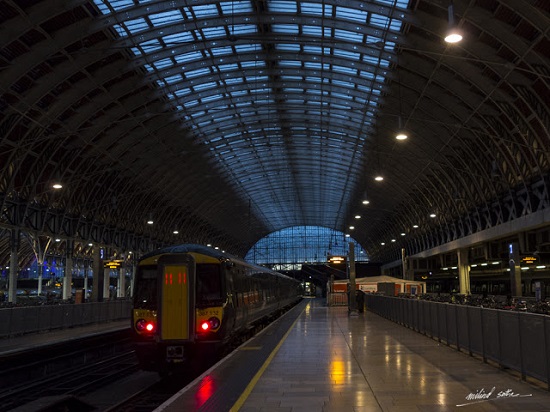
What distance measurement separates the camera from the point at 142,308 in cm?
1529

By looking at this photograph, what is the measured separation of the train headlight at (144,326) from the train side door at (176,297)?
0.27 meters

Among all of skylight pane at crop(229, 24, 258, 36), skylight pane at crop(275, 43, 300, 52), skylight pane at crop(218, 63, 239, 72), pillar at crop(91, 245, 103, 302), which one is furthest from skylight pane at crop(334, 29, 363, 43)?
pillar at crop(91, 245, 103, 302)

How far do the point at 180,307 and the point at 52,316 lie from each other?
15367 millimetres

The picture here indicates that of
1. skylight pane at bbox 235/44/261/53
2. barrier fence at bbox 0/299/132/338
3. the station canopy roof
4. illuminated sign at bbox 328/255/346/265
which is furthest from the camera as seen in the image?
illuminated sign at bbox 328/255/346/265

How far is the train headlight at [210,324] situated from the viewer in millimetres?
15351

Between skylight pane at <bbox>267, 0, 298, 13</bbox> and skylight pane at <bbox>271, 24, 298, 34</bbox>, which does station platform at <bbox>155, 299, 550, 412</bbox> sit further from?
skylight pane at <bbox>271, 24, 298, 34</bbox>

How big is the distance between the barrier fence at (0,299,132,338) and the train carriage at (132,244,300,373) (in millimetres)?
11108

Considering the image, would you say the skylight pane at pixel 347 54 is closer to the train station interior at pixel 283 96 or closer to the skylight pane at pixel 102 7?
the train station interior at pixel 283 96

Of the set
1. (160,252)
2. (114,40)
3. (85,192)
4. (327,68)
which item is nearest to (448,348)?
(160,252)

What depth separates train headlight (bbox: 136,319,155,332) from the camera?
14984 mm

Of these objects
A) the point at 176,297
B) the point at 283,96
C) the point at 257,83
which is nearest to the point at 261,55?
the point at 257,83

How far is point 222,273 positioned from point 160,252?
6.16ft

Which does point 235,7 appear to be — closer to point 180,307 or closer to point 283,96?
Result: point 283,96

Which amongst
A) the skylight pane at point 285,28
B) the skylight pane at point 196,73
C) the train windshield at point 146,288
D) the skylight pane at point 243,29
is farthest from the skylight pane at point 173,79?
the train windshield at point 146,288
